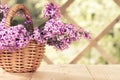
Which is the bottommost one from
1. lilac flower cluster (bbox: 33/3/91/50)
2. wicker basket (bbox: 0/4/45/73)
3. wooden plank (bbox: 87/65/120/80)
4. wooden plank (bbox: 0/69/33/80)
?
wooden plank (bbox: 87/65/120/80)

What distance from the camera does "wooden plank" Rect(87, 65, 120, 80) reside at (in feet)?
3.60

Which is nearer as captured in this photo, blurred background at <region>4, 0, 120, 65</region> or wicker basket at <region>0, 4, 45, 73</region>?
wicker basket at <region>0, 4, 45, 73</region>

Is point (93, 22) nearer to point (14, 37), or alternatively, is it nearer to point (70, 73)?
point (70, 73)

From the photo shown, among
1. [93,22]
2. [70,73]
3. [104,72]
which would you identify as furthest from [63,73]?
[93,22]

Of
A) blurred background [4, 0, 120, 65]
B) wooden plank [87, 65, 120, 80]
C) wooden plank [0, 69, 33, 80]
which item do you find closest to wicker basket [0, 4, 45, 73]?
wooden plank [0, 69, 33, 80]

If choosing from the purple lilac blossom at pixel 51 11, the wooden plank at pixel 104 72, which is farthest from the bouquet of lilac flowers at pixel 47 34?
the wooden plank at pixel 104 72

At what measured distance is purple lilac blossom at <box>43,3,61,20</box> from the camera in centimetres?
115

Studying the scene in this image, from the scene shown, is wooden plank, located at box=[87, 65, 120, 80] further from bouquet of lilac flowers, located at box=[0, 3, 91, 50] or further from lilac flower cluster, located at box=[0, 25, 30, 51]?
lilac flower cluster, located at box=[0, 25, 30, 51]

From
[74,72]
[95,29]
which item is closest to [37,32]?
[74,72]

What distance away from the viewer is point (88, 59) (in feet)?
10.2

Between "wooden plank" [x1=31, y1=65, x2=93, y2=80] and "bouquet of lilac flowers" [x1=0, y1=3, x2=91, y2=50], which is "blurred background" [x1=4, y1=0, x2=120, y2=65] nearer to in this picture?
"wooden plank" [x1=31, y1=65, x2=93, y2=80]

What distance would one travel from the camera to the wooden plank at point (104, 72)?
1.10 m

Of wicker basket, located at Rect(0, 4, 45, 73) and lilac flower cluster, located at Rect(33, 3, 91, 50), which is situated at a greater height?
lilac flower cluster, located at Rect(33, 3, 91, 50)

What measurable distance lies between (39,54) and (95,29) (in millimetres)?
1916
